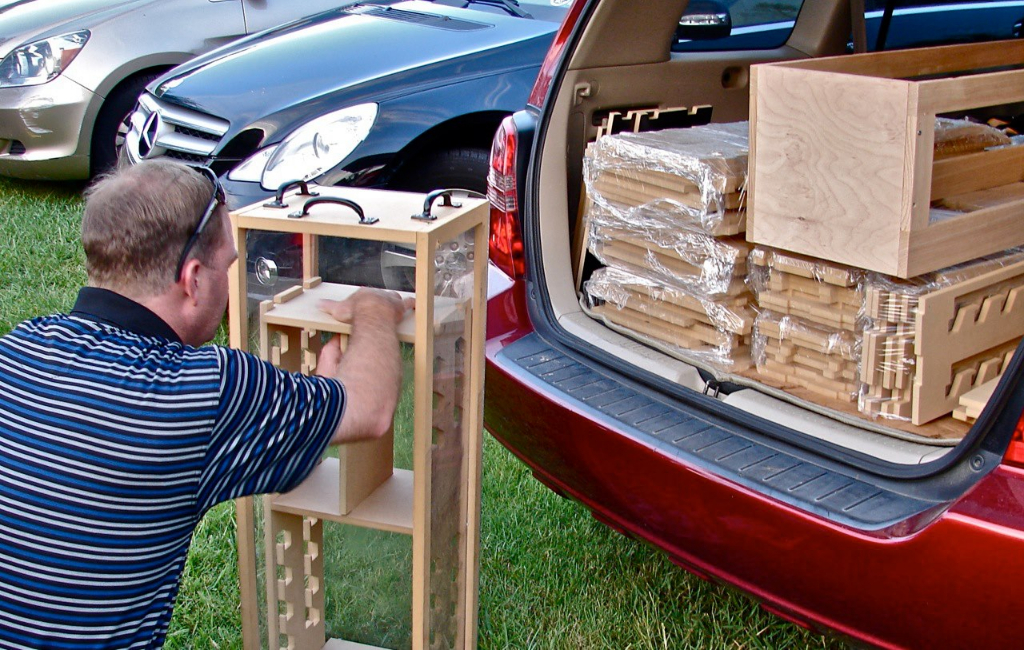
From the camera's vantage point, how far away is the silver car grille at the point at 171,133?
4.49 metres

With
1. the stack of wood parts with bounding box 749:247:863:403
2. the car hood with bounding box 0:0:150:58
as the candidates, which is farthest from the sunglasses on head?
the car hood with bounding box 0:0:150:58

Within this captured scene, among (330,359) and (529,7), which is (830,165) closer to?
(330,359)

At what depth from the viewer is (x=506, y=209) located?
9.20 feet

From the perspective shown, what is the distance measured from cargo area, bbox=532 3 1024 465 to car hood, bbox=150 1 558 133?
56.9 inches

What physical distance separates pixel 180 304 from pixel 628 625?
1.47 metres

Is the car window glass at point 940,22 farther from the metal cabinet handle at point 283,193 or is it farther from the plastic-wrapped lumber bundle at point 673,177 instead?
the metal cabinet handle at point 283,193

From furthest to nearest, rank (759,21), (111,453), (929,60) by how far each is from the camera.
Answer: (759,21) < (929,60) < (111,453)

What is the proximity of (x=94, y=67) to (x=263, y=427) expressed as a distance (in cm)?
534

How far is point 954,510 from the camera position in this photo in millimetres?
1712

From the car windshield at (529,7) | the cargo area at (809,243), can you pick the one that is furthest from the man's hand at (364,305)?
the car windshield at (529,7)

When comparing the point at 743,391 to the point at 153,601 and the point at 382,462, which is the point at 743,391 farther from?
the point at 153,601

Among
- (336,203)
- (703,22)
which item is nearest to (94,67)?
(703,22)

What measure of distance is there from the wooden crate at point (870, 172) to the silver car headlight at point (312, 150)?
6.96 feet

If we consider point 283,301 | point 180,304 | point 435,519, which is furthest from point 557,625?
point 180,304
